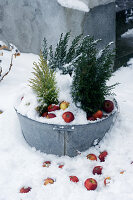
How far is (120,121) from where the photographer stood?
2.72 metres

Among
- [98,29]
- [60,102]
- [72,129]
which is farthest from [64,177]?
[98,29]

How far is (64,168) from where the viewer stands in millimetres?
2252

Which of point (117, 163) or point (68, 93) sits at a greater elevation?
point (68, 93)

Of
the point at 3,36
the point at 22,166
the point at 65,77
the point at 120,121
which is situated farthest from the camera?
the point at 3,36

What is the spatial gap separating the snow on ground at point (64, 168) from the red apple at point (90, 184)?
0.10ft

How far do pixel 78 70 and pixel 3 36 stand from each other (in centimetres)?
299

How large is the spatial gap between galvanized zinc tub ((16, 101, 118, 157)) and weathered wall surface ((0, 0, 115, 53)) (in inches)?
66.0

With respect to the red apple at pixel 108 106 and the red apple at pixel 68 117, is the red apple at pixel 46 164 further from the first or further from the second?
the red apple at pixel 108 106

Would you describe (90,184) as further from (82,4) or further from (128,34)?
(128,34)

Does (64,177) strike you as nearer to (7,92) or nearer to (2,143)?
(2,143)

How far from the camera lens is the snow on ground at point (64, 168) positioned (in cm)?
198

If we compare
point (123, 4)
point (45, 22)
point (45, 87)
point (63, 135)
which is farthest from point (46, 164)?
point (123, 4)

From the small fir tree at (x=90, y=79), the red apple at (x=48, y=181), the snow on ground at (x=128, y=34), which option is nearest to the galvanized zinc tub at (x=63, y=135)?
the small fir tree at (x=90, y=79)

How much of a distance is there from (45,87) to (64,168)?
0.71 metres
